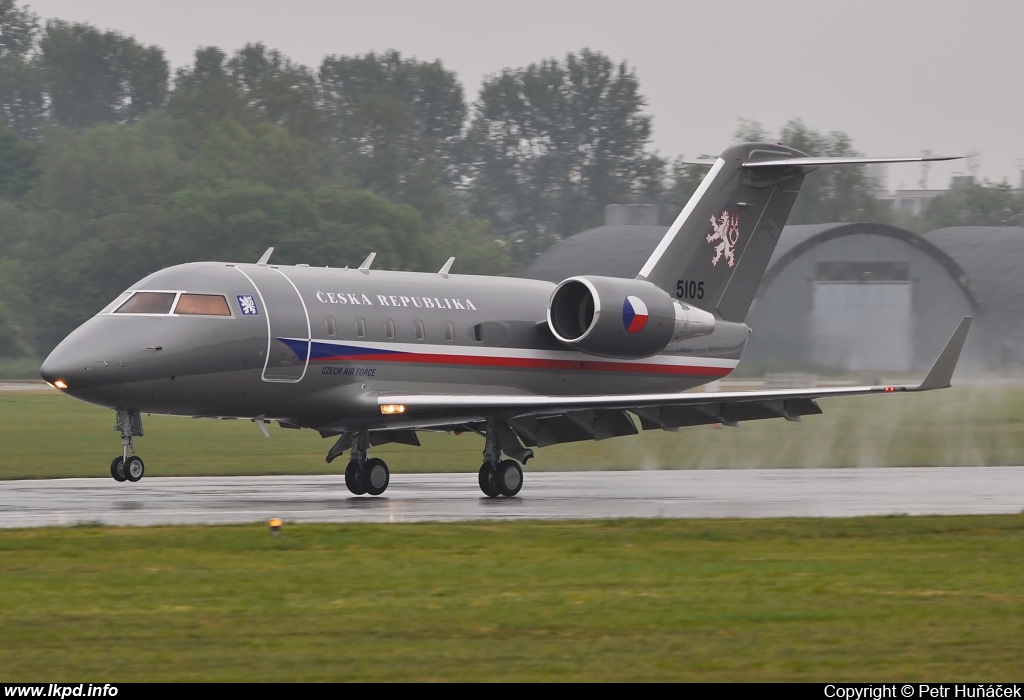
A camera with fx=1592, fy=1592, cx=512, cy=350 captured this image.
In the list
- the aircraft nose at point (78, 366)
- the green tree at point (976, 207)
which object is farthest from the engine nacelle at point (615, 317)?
the green tree at point (976, 207)

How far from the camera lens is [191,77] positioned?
348ft

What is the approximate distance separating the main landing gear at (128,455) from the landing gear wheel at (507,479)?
5.34 metres

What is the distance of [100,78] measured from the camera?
371 ft

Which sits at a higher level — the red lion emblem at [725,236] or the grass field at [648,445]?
the red lion emblem at [725,236]

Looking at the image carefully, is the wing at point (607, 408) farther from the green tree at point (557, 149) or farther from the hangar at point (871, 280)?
the green tree at point (557, 149)

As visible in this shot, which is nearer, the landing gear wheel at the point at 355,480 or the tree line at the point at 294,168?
the landing gear wheel at the point at 355,480

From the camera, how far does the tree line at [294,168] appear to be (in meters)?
61.5

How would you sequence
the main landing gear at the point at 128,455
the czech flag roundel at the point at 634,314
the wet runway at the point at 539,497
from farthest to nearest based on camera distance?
the czech flag roundel at the point at 634,314 → the main landing gear at the point at 128,455 → the wet runway at the point at 539,497

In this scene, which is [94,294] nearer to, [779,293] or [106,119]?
[779,293]

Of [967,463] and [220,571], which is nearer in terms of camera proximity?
[220,571]

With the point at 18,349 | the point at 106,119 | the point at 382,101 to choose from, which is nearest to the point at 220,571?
the point at 18,349

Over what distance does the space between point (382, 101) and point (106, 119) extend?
2301 cm

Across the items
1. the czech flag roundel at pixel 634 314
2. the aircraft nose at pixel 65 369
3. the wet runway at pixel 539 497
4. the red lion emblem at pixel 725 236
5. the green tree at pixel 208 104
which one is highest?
the green tree at pixel 208 104

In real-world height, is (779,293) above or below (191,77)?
below
